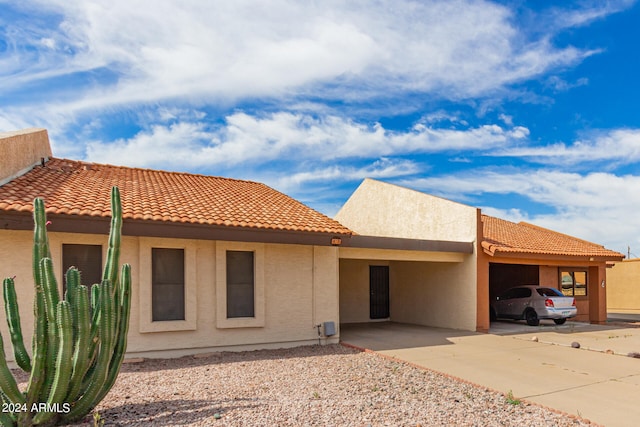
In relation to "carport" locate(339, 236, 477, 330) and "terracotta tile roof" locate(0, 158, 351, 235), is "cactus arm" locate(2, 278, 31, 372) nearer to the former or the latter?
"terracotta tile roof" locate(0, 158, 351, 235)

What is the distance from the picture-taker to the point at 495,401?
730 cm

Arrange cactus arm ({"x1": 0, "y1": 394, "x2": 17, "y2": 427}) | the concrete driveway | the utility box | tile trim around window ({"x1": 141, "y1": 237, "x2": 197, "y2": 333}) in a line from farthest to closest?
the utility box, tile trim around window ({"x1": 141, "y1": 237, "x2": 197, "y2": 333}), the concrete driveway, cactus arm ({"x1": 0, "y1": 394, "x2": 17, "y2": 427})

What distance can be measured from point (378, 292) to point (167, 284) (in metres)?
10.7

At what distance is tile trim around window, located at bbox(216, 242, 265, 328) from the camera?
11.2 m

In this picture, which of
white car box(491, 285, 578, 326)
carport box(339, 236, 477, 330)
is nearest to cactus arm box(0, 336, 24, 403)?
carport box(339, 236, 477, 330)

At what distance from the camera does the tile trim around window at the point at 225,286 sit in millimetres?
11156

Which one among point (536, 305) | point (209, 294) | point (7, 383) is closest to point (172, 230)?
point (209, 294)

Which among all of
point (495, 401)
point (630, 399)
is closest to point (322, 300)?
point (495, 401)

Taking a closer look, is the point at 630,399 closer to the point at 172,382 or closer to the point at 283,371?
the point at 283,371

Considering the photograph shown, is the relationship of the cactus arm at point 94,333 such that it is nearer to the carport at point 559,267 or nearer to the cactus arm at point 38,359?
the cactus arm at point 38,359

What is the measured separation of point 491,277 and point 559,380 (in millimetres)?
14212

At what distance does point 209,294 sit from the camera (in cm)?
1111

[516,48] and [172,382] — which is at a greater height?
[516,48]

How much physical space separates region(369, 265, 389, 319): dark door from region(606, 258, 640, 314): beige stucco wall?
17.9 metres
